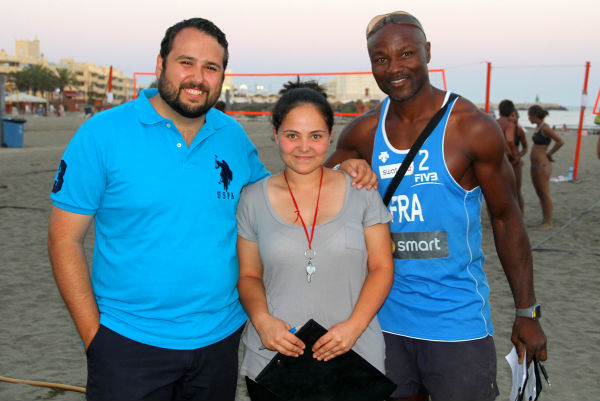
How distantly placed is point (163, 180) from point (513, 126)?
8.66 metres

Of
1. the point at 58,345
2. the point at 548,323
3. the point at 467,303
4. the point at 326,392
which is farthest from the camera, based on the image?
the point at 548,323

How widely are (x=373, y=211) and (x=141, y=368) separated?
42.0 inches

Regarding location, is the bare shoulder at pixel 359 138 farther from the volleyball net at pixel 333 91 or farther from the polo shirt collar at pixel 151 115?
the volleyball net at pixel 333 91

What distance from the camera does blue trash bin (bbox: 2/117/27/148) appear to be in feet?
67.5

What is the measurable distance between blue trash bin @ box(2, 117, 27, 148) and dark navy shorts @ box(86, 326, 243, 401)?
68.9ft

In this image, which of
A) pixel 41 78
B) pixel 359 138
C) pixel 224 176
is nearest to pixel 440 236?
pixel 359 138

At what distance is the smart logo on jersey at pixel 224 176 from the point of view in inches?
87.4

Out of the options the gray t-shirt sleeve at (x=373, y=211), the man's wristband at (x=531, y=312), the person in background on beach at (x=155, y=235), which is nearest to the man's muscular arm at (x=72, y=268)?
the person in background on beach at (x=155, y=235)

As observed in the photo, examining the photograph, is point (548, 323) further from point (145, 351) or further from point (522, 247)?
point (145, 351)

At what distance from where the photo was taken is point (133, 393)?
211cm

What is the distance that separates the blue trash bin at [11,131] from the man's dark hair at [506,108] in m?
17.6

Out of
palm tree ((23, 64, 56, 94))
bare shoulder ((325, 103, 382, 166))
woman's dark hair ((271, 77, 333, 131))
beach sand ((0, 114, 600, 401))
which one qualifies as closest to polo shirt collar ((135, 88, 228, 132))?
woman's dark hair ((271, 77, 333, 131))

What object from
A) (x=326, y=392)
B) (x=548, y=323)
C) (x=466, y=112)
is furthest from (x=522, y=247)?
(x=548, y=323)

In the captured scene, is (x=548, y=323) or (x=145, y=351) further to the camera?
(x=548, y=323)
